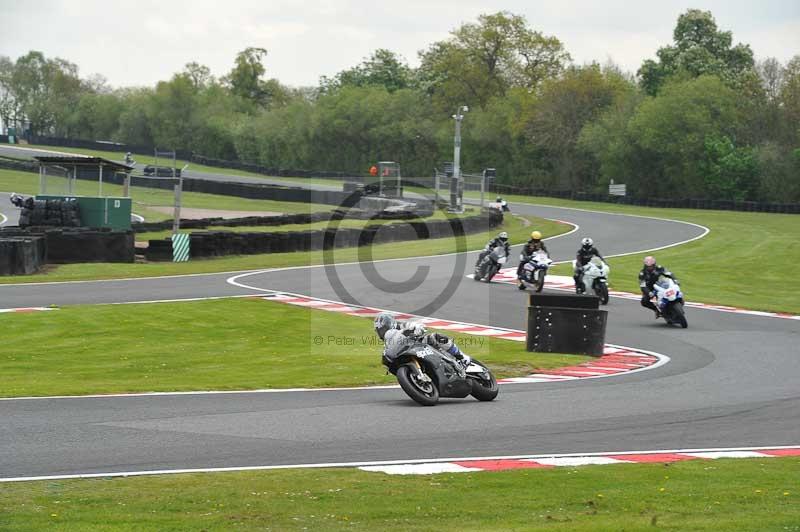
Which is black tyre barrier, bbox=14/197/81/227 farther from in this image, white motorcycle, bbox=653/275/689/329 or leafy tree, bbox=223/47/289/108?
leafy tree, bbox=223/47/289/108

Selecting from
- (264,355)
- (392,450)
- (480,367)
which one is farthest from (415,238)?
(392,450)

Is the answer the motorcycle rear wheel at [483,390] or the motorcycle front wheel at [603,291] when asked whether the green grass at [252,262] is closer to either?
the motorcycle front wheel at [603,291]

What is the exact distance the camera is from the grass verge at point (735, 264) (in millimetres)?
29500

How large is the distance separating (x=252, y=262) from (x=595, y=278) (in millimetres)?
12292

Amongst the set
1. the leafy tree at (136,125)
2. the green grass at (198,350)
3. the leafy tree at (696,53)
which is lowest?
the green grass at (198,350)

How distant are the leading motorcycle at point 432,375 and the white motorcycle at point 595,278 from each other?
492 inches

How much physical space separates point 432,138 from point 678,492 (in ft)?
321

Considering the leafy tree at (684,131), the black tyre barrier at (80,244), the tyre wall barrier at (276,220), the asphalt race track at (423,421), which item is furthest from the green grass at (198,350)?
the leafy tree at (684,131)

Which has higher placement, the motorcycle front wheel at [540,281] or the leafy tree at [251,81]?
the leafy tree at [251,81]

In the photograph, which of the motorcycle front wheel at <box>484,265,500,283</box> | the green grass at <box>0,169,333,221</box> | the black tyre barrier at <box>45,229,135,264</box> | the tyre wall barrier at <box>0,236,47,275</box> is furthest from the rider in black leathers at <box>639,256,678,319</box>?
the green grass at <box>0,169,333,221</box>

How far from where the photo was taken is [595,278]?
26.1m

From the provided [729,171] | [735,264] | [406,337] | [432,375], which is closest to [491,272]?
[735,264]

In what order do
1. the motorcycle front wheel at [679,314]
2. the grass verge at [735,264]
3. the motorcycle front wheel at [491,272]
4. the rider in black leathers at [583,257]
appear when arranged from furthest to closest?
the motorcycle front wheel at [491,272]
the grass verge at [735,264]
the rider in black leathers at [583,257]
the motorcycle front wheel at [679,314]

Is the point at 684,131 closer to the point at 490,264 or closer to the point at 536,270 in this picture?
the point at 490,264
